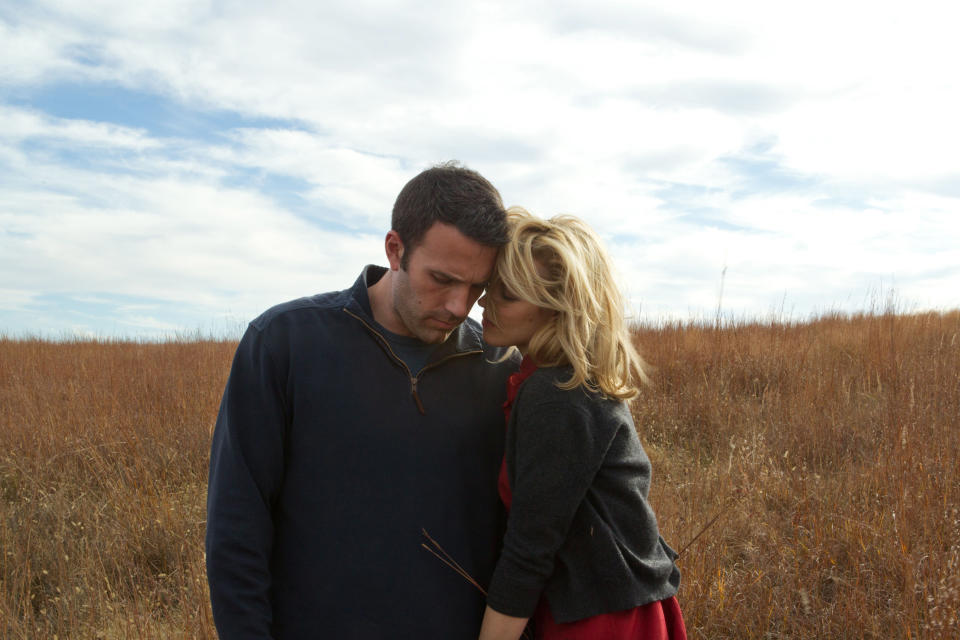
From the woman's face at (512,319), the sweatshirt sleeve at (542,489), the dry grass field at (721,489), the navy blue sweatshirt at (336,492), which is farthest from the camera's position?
the dry grass field at (721,489)

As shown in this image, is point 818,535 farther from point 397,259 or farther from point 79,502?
point 79,502

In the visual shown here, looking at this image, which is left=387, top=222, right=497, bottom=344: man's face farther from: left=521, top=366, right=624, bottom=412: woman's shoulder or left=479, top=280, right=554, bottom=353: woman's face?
left=521, top=366, right=624, bottom=412: woman's shoulder

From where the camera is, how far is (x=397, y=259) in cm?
178

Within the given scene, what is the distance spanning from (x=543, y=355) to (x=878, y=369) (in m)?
6.43

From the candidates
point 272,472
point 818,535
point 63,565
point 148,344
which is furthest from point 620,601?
point 148,344

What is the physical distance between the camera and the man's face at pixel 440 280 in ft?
5.41

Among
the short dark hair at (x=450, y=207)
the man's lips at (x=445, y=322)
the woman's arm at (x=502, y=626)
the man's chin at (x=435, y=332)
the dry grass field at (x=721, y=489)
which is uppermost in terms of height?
the short dark hair at (x=450, y=207)

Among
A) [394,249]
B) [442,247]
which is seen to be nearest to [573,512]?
[442,247]

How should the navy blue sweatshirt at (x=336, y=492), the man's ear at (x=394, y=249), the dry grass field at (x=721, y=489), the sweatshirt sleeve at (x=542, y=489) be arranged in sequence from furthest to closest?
the dry grass field at (x=721, y=489), the man's ear at (x=394, y=249), the navy blue sweatshirt at (x=336, y=492), the sweatshirt sleeve at (x=542, y=489)

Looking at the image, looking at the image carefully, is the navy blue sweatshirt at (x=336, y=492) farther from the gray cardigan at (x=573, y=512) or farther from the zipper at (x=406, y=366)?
the gray cardigan at (x=573, y=512)

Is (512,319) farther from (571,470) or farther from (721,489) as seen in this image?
(721,489)

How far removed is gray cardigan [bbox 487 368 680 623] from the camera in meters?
1.38

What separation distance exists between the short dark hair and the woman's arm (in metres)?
0.92

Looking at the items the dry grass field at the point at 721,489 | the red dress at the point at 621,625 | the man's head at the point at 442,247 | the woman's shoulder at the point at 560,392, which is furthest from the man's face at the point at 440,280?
the dry grass field at the point at 721,489
